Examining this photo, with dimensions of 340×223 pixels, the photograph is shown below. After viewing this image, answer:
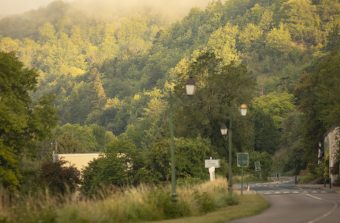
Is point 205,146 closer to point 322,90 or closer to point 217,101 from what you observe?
point 217,101

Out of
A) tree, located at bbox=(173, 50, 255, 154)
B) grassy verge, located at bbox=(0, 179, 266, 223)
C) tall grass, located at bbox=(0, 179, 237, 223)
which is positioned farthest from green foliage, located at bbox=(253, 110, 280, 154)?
tall grass, located at bbox=(0, 179, 237, 223)

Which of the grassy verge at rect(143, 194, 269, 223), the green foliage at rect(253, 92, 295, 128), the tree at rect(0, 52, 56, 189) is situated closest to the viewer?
the grassy verge at rect(143, 194, 269, 223)

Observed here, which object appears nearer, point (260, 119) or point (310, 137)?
point (310, 137)

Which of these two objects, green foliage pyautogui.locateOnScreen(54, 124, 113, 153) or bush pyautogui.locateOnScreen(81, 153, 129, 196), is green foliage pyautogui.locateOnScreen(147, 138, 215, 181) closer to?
bush pyautogui.locateOnScreen(81, 153, 129, 196)

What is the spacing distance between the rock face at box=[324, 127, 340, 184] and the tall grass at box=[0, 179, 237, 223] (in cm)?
3865

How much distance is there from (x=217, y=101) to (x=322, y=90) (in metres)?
12.1

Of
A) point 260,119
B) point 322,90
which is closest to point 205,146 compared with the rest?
point 322,90

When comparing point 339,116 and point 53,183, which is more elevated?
point 339,116

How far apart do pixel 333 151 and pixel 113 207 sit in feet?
174

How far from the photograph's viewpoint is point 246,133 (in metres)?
77.0

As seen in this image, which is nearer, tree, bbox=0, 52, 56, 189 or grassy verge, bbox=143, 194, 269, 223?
grassy verge, bbox=143, 194, 269, 223

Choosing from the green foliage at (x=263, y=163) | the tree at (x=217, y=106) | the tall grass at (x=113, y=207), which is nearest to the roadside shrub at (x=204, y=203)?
the tall grass at (x=113, y=207)

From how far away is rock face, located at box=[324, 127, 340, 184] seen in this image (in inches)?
2729

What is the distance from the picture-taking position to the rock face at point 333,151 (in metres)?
69.3
